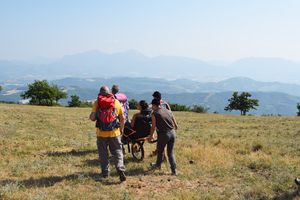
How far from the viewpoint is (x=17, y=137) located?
61.5ft

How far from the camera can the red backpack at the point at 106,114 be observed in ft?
34.1

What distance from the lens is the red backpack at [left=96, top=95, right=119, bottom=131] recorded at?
1038cm

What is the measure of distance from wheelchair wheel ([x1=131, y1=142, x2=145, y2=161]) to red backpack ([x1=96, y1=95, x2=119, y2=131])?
3.14m

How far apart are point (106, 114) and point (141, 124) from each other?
3066 millimetres

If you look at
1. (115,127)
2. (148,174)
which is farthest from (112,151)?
(148,174)

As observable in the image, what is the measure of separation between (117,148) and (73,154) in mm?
4398

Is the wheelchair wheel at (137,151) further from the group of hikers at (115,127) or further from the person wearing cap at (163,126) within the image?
the person wearing cap at (163,126)

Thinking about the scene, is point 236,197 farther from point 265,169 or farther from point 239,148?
point 239,148

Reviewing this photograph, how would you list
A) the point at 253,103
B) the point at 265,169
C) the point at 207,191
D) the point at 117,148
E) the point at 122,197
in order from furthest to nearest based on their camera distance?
the point at 253,103 < the point at 265,169 < the point at 117,148 < the point at 207,191 < the point at 122,197

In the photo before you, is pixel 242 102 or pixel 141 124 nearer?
pixel 141 124

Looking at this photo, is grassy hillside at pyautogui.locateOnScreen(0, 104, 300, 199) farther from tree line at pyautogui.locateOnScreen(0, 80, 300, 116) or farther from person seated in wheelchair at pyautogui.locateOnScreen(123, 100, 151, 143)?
tree line at pyautogui.locateOnScreen(0, 80, 300, 116)

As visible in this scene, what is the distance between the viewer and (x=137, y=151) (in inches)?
548

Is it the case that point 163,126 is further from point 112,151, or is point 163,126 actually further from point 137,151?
point 137,151

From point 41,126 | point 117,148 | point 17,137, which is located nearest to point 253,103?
point 41,126
